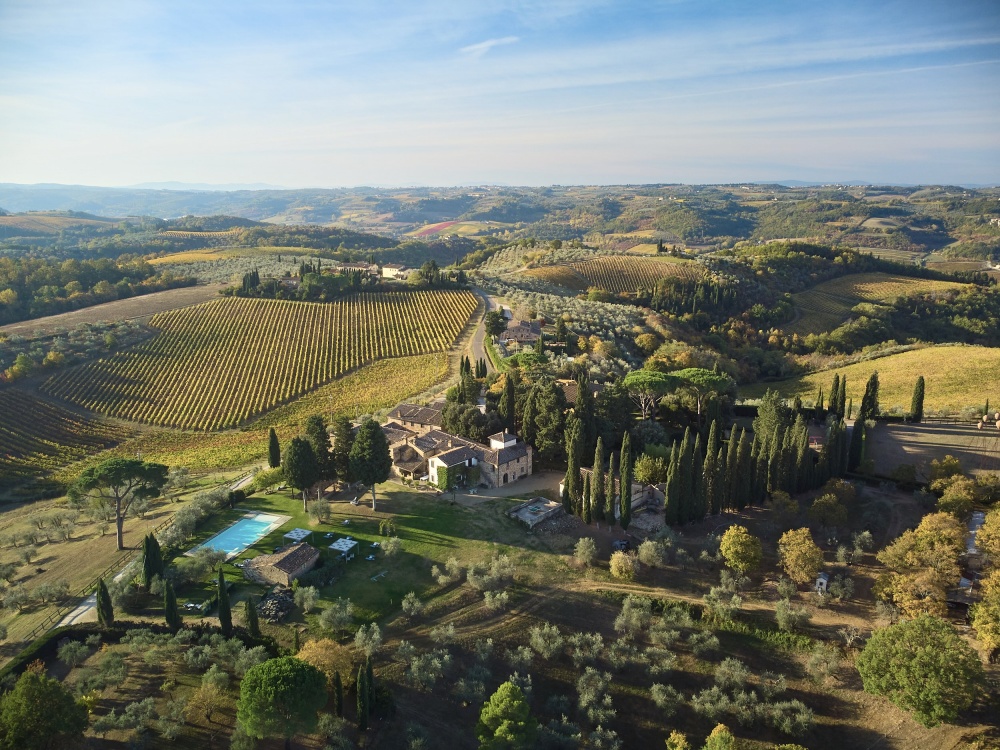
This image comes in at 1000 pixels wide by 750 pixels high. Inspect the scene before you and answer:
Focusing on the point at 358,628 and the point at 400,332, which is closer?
the point at 358,628

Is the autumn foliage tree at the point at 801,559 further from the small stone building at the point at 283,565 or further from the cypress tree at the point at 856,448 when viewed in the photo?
the small stone building at the point at 283,565

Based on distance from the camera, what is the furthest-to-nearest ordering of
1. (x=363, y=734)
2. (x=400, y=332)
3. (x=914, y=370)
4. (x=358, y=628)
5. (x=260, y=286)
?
(x=260, y=286) → (x=400, y=332) → (x=914, y=370) → (x=358, y=628) → (x=363, y=734)

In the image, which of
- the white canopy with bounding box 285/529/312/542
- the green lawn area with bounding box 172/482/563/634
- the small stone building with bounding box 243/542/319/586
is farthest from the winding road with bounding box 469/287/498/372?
the small stone building with bounding box 243/542/319/586

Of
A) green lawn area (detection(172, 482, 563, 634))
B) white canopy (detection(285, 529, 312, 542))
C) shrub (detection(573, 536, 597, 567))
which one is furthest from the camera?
white canopy (detection(285, 529, 312, 542))

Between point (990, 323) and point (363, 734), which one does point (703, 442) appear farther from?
point (990, 323)

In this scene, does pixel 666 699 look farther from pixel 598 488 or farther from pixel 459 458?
pixel 459 458

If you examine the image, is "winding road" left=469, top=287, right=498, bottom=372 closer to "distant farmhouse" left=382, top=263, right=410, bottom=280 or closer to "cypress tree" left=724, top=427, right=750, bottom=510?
"distant farmhouse" left=382, top=263, right=410, bottom=280

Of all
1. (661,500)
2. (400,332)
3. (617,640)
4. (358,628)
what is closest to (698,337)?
(400,332)
